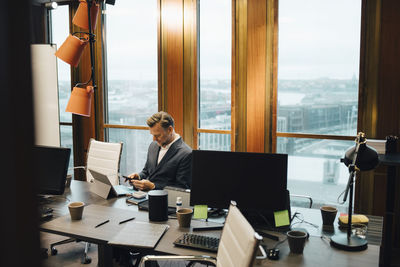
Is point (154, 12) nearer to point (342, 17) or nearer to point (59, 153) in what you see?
point (342, 17)

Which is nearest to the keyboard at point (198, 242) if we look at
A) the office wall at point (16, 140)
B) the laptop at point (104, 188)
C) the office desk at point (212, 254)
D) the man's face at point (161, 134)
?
the office desk at point (212, 254)

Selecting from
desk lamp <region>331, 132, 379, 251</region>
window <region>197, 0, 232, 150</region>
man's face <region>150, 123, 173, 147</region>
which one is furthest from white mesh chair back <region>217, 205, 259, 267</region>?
window <region>197, 0, 232, 150</region>

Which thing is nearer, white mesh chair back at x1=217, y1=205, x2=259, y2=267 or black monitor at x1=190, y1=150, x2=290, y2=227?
white mesh chair back at x1=217, y1=205, x2=259, y2=267

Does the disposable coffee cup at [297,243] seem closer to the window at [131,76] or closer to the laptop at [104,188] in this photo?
the laptop at [104,188]

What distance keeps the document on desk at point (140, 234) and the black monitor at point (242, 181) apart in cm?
29

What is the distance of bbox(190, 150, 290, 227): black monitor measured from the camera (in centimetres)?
212

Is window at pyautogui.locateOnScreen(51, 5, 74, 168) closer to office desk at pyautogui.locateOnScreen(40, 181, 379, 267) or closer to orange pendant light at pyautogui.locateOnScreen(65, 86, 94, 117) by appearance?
orange pendant light at pyautogui.locateOnScreen(65, 86, 94, 117)

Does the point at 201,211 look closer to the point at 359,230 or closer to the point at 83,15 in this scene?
the point at 359,230

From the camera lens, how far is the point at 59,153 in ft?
9.10

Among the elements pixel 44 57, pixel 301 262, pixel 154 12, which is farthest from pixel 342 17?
pixel 44 57

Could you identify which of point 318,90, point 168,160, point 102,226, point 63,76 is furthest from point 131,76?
point 102,226

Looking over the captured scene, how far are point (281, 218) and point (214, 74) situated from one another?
284cm

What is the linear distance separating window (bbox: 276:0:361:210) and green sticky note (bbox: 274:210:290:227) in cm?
219

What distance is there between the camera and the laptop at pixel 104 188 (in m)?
2.86
